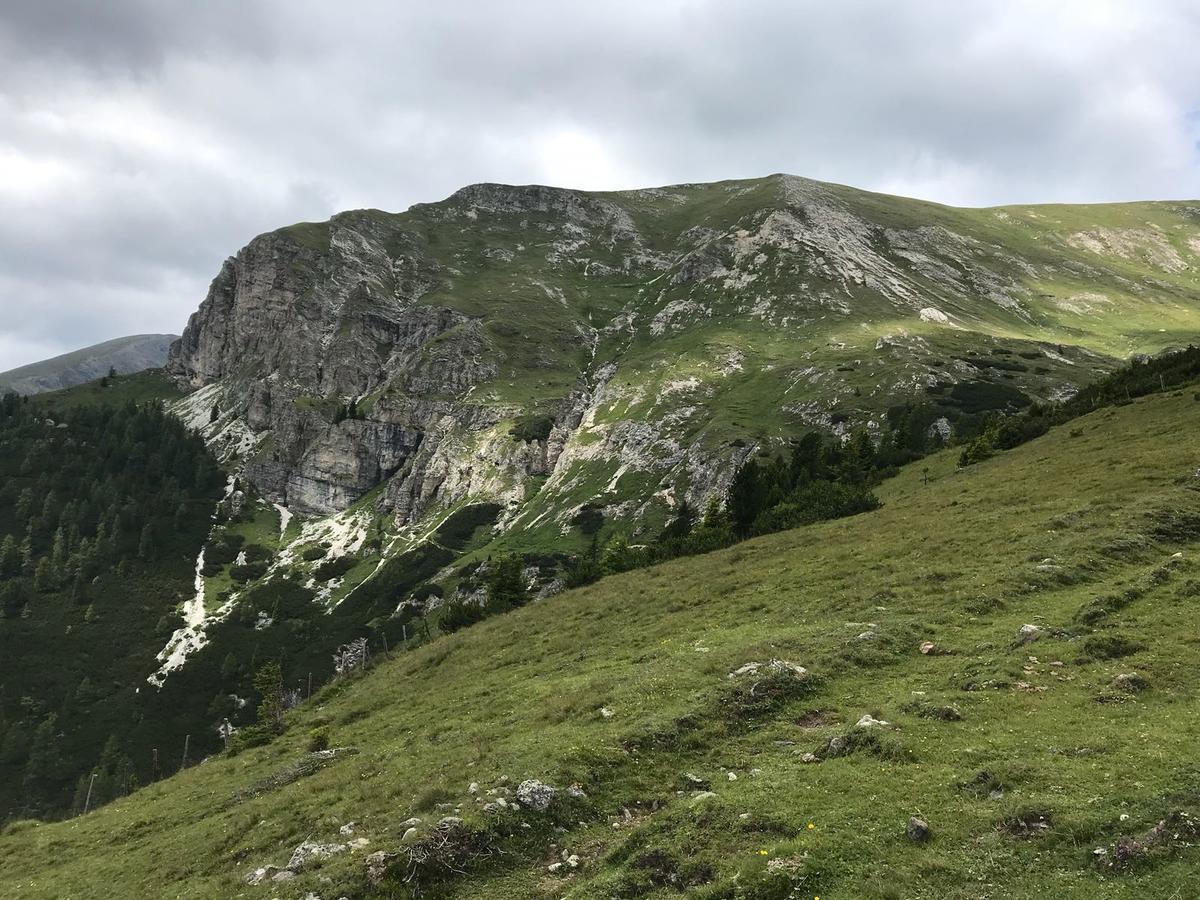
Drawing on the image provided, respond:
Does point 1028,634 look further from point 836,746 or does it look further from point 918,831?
point 918,831

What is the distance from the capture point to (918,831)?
14.0 meters

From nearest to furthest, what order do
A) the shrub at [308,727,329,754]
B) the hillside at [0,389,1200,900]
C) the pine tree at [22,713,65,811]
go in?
the hillside at [0,389,1200,900]
the shrub at [308,727,329,754]
the pine tree at [22,713,65,811]

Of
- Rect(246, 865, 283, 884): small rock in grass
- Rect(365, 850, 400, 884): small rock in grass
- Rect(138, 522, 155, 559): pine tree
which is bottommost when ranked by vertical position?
Rect(246, 865, 283, 884): small rock in grass

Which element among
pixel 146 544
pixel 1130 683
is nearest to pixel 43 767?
pixel 146 544

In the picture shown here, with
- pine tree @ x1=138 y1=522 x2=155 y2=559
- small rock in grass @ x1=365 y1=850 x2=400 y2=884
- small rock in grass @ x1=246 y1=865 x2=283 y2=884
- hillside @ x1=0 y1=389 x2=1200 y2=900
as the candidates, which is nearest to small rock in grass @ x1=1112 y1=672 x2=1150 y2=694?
hillside @ x1=0 y1=389 x2=1200 y2=900

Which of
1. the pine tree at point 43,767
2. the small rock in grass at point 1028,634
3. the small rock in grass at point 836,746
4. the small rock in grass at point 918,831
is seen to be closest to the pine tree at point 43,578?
the pine tree at point 43,767

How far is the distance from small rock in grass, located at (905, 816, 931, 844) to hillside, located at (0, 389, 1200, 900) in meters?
0.16

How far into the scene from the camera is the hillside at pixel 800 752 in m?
13.6

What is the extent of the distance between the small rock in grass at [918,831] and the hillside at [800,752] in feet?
0.54

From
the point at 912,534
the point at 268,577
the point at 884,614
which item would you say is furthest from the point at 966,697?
the point at 268,577

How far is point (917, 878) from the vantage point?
1260cm

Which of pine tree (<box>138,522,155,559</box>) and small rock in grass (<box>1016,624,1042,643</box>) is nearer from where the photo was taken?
small rock in grass (<box>1016,624,1042,643</box>)

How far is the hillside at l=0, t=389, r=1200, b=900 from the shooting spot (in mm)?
13648

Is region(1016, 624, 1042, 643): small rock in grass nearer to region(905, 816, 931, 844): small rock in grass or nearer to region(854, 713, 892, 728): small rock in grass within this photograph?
region(854, 713, 892, 728): small rock in grass
